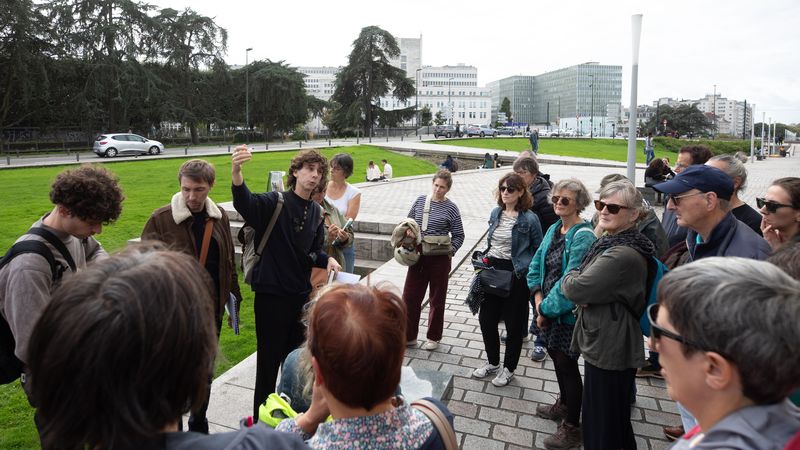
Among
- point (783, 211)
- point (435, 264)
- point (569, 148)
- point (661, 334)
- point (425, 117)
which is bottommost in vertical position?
point (435, 264)

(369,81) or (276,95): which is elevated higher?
(369,81)

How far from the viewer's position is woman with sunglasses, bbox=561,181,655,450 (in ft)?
10.2

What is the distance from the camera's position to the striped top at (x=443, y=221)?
5.38 m

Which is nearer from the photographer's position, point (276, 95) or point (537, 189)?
point (537, 189)

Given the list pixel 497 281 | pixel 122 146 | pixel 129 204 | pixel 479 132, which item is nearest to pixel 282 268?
pixel 497 281

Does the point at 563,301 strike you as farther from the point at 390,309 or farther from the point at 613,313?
the point at 390,309

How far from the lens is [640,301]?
3.16m

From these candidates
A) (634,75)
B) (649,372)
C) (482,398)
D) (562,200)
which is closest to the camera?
(562,200)

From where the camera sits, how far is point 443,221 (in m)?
5.38

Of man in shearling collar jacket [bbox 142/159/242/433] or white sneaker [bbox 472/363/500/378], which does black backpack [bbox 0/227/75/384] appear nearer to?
man in shearling collar jacket [bbox 142/159/242/433]

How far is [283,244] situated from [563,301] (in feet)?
6.76

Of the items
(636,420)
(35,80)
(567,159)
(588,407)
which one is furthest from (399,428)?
(35,80)

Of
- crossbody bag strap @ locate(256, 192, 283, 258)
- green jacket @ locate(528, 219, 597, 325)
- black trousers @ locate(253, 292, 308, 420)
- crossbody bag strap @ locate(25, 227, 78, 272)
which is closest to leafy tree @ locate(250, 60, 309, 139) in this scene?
crossbody bag strap @ locate(256, 192, 283, 258)

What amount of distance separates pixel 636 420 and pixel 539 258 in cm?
147
